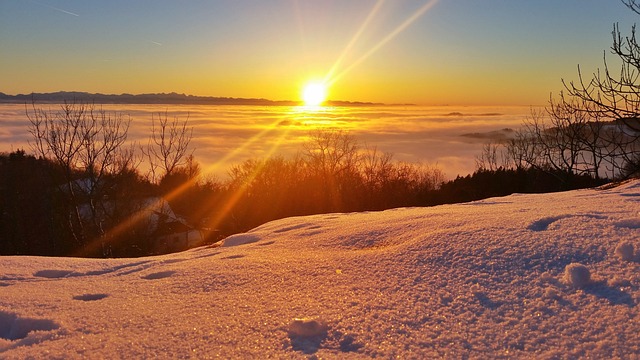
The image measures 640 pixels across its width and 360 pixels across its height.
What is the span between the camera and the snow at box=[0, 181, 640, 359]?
6.95 ft

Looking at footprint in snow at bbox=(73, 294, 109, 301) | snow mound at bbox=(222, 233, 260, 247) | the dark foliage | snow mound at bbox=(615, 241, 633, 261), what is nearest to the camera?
snow mound at bbox=(615, 241, 633, 261)

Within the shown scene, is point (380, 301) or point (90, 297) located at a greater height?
point (380, 301)

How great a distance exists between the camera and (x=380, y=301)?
8.30 feet

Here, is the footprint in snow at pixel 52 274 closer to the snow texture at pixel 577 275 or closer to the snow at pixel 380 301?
the snow at pixel 380 301

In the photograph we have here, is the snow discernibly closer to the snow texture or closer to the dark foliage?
the snow texture

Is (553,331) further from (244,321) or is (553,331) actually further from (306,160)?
(306,160)

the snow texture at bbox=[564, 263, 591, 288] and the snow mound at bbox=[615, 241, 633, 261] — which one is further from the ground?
the snow mound at bbox=[615, 241, 633, 261]

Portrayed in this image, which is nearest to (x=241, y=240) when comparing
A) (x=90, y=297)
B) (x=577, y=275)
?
(x=90, y=297)

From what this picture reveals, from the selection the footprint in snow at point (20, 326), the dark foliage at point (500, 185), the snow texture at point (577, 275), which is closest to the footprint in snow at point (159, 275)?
the footprint in snow at point (20, 326)

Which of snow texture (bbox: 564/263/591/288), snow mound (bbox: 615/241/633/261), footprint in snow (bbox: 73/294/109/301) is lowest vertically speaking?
footprint in snow (bbox: 73/294/109/301)

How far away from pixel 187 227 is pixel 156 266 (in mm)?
26115

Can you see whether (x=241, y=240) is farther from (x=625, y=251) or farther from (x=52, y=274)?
(x=625, y=251)

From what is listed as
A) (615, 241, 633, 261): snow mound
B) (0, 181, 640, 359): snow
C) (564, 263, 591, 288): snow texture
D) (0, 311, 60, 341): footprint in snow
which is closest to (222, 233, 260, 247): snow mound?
(0, 181, 640, 359): snow

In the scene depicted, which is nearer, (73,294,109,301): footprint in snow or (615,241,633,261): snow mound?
(615,241,633,261): snow mound
